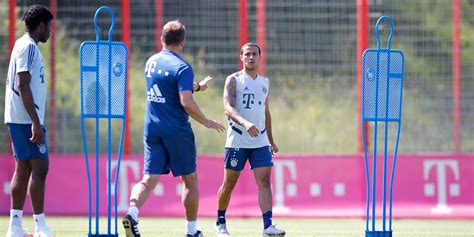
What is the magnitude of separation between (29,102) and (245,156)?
2399 mm

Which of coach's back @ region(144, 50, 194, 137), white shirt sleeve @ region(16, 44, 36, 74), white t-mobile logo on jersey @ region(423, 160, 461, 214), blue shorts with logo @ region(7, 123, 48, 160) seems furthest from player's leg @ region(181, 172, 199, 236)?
white t-mobile logo on jersey @ region(423, 160, 461, 214)

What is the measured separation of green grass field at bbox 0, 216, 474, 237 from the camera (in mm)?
12117

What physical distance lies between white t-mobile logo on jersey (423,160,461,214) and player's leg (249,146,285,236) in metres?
4.82

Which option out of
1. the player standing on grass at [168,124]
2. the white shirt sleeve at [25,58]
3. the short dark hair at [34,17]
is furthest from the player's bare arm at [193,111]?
the short dark hair at [34,17]

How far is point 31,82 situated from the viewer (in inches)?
381

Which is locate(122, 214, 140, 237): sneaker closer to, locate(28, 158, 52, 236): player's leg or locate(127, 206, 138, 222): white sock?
locate(127, 206, 138, 222): white sock

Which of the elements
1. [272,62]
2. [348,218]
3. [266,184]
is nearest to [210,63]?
[272,62]

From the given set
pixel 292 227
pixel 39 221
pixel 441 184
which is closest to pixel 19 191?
pixel 39 221

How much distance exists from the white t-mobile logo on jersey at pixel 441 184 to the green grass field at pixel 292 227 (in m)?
0.30

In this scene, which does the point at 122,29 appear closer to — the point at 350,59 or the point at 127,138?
the point at 127,138

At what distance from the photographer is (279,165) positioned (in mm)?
15367

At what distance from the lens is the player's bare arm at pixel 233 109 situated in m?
10.0

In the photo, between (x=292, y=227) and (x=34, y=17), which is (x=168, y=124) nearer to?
(x=34, y=17)

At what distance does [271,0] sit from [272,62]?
883 millimetres
